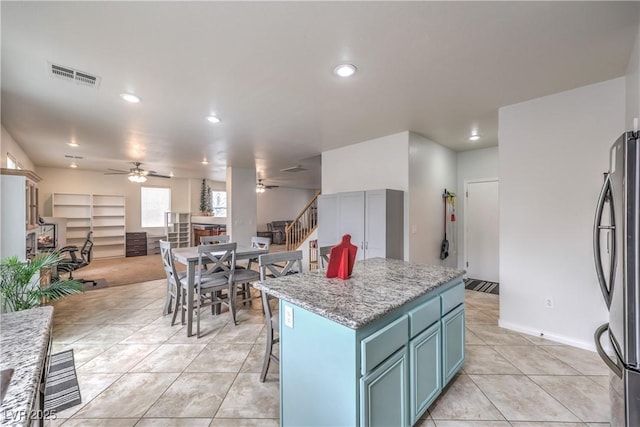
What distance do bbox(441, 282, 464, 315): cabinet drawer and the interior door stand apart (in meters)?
3.56

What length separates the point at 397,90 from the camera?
285 cm

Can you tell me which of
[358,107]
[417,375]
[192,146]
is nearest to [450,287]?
[417,375]

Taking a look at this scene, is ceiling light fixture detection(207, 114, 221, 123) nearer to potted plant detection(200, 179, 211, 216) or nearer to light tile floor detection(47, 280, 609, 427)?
light tile floor detection(47, 280, 609, 427)

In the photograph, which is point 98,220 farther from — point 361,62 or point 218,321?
point 361,62

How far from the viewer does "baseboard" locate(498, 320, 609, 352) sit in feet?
9.10

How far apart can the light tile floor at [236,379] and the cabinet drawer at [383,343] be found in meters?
0.78

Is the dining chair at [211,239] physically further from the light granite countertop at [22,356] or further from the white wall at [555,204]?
the white wall at [555,204]

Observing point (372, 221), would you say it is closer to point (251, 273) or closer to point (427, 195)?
point (427, 195)

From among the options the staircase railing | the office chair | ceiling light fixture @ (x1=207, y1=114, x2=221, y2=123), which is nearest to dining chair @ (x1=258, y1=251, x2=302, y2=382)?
ceiling light fixture @ (x1=207, y1=114, x2=221, y2=123)

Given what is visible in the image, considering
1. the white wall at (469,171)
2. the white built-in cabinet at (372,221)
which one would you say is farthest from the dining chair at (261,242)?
the white wall at (469,171)

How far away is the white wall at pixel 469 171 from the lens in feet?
17.0

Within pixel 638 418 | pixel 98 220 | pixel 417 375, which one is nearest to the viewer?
pixel 638 418

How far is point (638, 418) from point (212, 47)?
3.36m

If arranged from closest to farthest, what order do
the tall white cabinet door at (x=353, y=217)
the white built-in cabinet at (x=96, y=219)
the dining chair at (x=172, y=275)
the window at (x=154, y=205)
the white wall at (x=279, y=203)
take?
the dining chair at (x=172, y=275), the tall white cabinet door at (x=353, y=217), the white built-in cabinet at (x=96, y=219), the window at (x=154, y=205), the white wall at (x=279, y=203)
